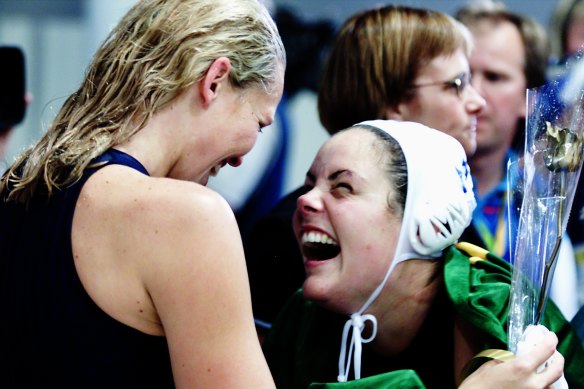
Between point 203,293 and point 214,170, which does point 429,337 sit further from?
point 203,293

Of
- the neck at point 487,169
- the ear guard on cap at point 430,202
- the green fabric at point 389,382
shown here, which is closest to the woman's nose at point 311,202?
the ear guard on cap at point 430,202

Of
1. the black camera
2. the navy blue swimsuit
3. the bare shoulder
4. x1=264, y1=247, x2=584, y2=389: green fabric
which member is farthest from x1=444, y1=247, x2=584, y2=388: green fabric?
the black camera

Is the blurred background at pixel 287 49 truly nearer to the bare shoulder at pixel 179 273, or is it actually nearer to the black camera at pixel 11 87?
the black camera at pixel 11 87

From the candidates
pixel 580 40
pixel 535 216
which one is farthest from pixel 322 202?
pixel 580 40

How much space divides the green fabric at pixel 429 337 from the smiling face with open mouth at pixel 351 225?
0.16 meters

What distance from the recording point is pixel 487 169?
3.75 m

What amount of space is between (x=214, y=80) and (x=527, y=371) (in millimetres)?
807

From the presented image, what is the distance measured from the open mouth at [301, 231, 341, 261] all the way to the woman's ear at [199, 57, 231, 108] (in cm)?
50

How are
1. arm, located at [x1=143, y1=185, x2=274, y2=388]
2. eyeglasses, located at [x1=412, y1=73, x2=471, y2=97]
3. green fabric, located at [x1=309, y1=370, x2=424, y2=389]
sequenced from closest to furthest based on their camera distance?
arm, located at [x1=143, y1=185, x2=274, y2=388]
green fabric, located at [x1=309, y1=370, x2=424, y2=389]
eyeglasses, located at [x1=412, y1=73, x2=471, y2=97]

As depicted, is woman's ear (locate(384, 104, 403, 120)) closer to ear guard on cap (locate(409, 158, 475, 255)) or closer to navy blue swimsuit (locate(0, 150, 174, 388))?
ear guard on cap (locate(409, 158, 475, 255))

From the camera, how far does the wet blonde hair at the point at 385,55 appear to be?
2.78 metres

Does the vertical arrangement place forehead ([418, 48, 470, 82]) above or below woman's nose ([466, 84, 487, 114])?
above

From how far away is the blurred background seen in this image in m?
4.98

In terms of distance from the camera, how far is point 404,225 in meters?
2.13
